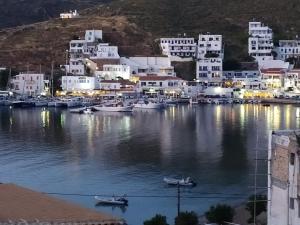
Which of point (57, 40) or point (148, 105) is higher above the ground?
point (57, 40)

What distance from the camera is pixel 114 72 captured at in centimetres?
6188

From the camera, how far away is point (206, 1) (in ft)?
246

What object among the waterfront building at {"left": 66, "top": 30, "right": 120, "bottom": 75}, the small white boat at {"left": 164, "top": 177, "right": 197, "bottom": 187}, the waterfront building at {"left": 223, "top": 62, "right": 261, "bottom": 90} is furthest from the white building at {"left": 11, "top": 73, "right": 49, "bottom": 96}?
the small white boat at {"left": 164, "top": 177, "right": 197, "bottom": 187}

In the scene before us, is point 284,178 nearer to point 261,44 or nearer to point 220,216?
point 220,216

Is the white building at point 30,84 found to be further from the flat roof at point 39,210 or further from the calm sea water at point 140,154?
the flat roof at point 39,210

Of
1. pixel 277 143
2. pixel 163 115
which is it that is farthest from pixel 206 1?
pixel 277 143

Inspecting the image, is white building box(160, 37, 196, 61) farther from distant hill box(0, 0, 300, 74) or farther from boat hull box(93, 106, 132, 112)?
boat hull box(93, 106, 132, 112)

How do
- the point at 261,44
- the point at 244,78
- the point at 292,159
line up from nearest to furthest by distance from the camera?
the point at 292,159, the point at 244,78, the point at 261,44

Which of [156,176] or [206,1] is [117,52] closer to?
[206,1]

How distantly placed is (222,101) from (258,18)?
14.7 metres

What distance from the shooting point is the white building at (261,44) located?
211 ft

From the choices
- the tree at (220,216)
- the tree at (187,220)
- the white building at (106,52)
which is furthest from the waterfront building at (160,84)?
the tree at (187,220)

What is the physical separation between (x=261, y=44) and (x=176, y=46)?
6.96 meters

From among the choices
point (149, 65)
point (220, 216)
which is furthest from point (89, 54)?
point (220, 216)
